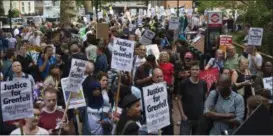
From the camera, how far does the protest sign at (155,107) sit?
258 inches

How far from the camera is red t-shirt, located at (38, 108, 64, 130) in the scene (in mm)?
6828

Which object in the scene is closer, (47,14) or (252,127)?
(252,127)

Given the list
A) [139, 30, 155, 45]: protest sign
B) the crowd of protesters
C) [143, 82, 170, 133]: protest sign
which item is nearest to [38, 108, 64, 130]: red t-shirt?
the crowd of protesters

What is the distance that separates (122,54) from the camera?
903cm

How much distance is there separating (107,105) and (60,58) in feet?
12.7

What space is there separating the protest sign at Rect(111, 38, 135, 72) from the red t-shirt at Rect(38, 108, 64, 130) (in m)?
2.23

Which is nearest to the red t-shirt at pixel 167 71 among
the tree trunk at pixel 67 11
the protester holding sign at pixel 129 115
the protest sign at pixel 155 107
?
the protest sign at pixel 155 107

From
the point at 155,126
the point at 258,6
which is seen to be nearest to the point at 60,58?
the point at 155,126

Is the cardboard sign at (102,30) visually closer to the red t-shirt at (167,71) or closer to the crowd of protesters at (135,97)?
the crowd of protesters at (135,97)

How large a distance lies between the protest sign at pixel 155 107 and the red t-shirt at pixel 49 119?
1.13 metres

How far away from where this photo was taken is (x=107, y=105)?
8242 mm

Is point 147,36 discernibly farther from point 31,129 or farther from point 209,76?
point 31,129

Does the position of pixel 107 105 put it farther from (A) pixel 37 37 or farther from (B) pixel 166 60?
(A) pixel 37 37

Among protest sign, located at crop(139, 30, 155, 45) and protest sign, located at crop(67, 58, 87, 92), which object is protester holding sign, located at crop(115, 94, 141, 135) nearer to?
protest sign, located at crop(67, 58, 87, 92)
